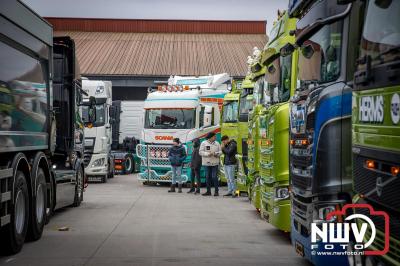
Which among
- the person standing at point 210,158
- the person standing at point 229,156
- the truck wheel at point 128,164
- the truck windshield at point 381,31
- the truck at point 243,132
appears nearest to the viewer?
the truck windshield at point 381,31

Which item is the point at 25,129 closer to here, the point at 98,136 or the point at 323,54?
the point at 323,54

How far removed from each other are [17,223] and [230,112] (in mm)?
13527

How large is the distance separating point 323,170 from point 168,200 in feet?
42.8

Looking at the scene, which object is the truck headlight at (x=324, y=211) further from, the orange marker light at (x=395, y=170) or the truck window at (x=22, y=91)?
the truck window at (x=22, y=91)

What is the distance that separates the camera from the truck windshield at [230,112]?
23.3m

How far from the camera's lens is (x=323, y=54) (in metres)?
7.74

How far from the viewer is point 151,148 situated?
2570cm

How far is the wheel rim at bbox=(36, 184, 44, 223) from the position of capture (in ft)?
39.9

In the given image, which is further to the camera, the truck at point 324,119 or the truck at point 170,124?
the truck at point 170,124

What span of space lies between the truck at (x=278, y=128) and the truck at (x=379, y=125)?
3.99m

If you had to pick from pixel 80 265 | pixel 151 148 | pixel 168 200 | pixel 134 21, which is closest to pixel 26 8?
pixel 80 265

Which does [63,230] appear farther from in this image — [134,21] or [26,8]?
[134,21]

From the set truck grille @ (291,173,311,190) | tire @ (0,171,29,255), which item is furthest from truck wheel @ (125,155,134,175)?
truck grille @ (291,173,311,190)

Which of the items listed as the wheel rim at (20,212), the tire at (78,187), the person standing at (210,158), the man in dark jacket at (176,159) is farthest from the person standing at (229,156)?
the wheel rim at (20,212)
